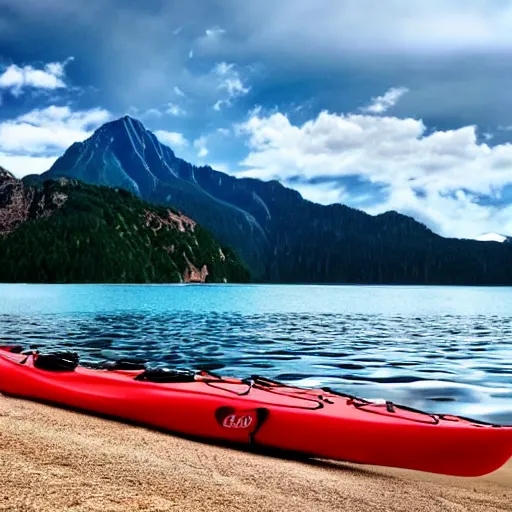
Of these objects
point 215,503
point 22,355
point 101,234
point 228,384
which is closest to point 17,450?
point 215,503

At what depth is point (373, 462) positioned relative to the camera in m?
6.27

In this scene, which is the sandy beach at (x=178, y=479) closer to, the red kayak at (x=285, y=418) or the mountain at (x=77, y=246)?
the red kayak at (x=285, y=418)

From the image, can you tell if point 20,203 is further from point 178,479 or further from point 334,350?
point 178,479

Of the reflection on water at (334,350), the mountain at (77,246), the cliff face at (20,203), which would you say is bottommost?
the reflection on water at (334,350)

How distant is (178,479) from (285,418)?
1.98 metres

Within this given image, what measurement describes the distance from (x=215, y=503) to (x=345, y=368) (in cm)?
1109

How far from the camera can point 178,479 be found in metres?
4.93

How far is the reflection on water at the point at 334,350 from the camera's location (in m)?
12.3

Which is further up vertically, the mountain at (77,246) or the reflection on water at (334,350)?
the mountain at (77,246)

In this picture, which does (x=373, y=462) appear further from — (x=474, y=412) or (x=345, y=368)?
(x=345, y=368)

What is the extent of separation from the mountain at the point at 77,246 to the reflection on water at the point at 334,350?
137 m

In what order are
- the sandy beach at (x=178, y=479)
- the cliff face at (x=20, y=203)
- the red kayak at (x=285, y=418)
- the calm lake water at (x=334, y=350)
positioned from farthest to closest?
the cliff face at (x=20, y=203)
the calm lake water at (x=334, y=350)
the red kayak at (x=285, y=418)
the sandy beach at (x=178, y=479)

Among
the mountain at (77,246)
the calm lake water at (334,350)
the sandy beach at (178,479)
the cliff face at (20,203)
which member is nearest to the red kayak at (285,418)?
the sandy beach at (178,479)

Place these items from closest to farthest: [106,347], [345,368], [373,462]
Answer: [373,462] < [345,368] < [106,347]
